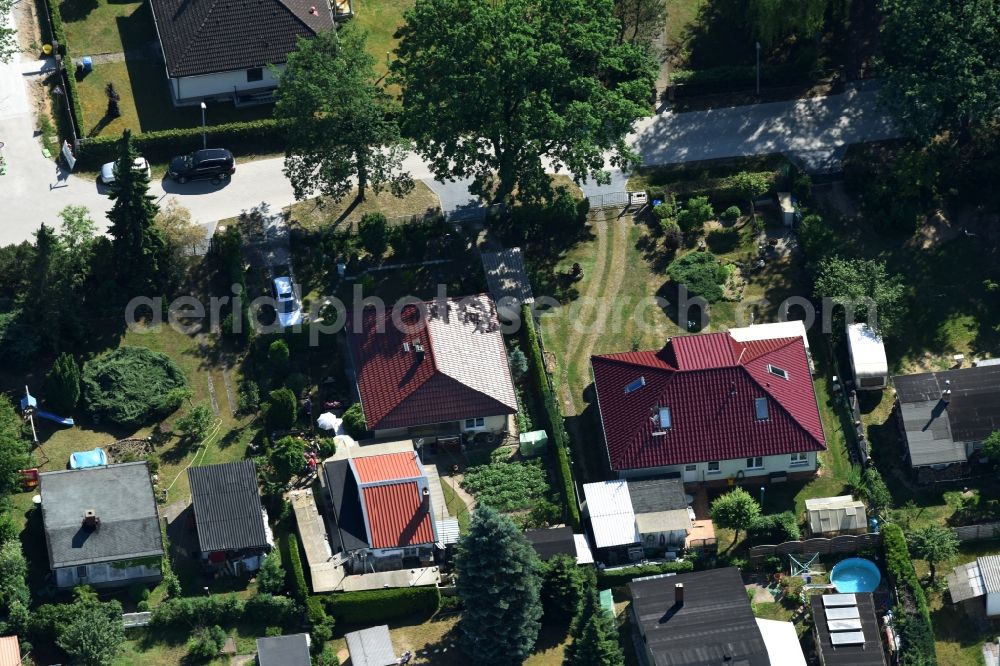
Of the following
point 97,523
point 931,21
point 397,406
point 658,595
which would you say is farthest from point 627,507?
point 931,21

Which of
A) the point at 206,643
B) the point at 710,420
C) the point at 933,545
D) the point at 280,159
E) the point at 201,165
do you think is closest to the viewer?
the point at 206,643

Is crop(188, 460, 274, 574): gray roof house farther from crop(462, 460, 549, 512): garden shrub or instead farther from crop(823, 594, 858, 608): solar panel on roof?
crop(823, 594, 858, 608): solar panel on roof

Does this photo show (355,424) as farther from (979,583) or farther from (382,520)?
(979,583)

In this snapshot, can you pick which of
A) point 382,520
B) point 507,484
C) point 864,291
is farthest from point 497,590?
point 864,291

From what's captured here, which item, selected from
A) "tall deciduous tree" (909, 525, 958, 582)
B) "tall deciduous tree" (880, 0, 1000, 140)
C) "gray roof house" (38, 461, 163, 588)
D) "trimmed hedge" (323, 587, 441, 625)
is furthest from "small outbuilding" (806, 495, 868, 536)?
"gray roof house" (38, 461, 163, 588)

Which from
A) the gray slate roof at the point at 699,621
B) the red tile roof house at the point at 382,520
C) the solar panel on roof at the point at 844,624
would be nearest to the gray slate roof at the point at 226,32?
the red tile roof house at the point at 382,520

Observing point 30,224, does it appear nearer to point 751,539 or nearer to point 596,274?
point 596,274

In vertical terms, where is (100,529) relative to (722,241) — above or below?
below
